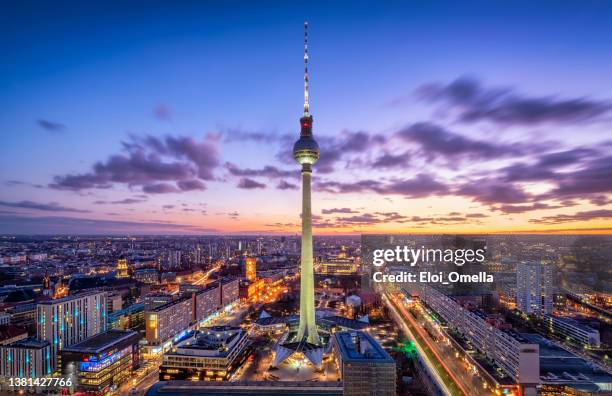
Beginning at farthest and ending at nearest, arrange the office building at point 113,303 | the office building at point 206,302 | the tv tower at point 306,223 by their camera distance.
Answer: the office building at point 113,303
the office building at point 206,302
the tv tower at point 306,223

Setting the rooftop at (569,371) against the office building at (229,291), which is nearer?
the rooftop at (569,371)

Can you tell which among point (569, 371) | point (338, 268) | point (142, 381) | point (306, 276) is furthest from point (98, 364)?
point (338, 268)

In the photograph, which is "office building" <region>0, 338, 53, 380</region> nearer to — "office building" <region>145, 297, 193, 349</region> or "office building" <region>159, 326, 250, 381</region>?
"office building" <region>145, 297, 193, 349</region>

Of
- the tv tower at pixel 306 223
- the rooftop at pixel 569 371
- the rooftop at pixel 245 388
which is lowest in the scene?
the rooftop at pixel 569 371

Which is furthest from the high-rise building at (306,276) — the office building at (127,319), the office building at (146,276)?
the office building at (146,276)

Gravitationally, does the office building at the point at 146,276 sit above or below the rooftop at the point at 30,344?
below

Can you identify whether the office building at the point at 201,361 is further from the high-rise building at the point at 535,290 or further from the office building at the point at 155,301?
the high-rise building at the point at 535,290

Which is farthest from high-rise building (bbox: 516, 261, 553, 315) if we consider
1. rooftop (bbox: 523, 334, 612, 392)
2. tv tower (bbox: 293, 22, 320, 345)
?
tv tower (bbox: 293, 22, 320, 345)
